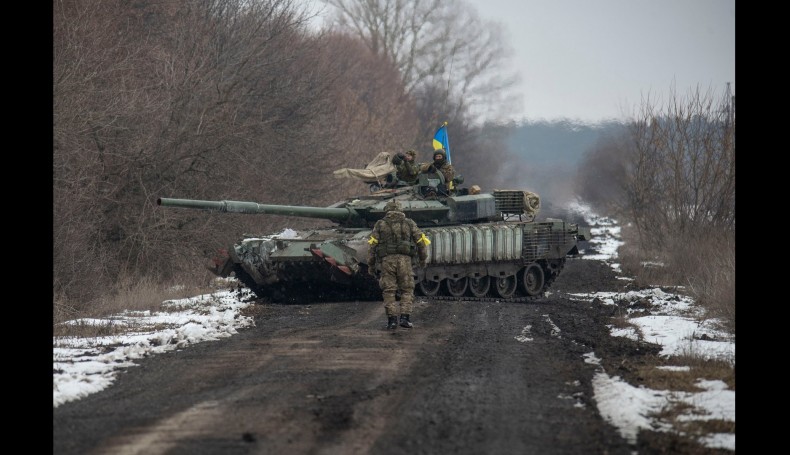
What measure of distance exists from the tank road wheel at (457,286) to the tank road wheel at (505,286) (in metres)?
0.86

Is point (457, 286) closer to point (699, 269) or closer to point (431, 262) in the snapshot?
point (431, 262)

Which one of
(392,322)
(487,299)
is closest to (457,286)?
(487,299)

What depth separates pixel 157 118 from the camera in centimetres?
1920

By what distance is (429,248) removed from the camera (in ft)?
58.4

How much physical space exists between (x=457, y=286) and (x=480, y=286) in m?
0.65

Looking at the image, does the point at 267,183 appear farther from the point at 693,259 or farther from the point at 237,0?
the point at 693,259

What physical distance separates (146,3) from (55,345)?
1358 cm

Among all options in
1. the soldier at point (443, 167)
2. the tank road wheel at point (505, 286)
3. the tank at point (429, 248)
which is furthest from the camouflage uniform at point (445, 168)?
the tank road wheel at point (505, 286)

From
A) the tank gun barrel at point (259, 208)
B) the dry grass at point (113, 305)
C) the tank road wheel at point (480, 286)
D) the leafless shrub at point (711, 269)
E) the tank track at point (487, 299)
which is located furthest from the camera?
the tank road wheel at point (480, 286)

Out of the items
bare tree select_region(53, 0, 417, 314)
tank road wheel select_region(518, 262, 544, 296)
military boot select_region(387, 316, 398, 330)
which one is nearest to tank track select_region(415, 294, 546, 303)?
tank road wheel select_region(518, 262, 544, 296)

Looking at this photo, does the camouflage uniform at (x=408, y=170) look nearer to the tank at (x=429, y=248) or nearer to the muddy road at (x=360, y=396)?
the tank at (x=429, y=248)

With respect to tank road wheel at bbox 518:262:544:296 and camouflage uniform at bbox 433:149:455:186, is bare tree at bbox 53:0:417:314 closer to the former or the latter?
camouflage uniform at bbox 433:149:455:186

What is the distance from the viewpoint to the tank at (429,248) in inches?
656
